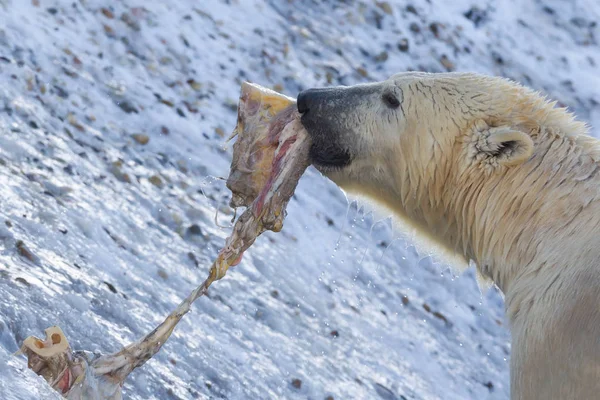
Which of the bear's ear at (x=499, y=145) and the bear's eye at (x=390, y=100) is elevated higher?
the bear's ear at (x=499, y=145)

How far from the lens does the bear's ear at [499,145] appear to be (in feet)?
13.7

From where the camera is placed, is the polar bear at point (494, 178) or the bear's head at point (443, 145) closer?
the polar bear at point (494, 178)

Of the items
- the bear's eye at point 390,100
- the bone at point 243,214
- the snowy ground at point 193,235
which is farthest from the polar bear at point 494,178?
the snowy ground at point 193,235

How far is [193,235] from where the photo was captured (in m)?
6.76

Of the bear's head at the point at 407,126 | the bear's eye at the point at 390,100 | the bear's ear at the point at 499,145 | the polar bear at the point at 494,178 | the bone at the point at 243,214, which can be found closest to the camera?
the polar bear at the point at 494,178

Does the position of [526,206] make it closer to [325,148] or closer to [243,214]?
[325,148]

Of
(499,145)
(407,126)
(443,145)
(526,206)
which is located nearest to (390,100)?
(407,126)

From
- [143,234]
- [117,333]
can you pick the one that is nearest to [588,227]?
[117,333]

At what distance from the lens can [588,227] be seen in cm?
387

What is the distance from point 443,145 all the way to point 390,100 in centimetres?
31

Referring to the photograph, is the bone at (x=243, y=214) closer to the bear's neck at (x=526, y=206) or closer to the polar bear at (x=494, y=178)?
the polar bear at (x=494, y=178)

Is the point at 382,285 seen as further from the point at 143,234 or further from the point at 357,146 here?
the point at 357,146

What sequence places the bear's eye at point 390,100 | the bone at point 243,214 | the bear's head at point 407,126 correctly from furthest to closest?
the bear's eye at point 390,100, the bear's head at point 407,126, the bone at point 243,214

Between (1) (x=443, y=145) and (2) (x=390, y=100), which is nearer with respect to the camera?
(1) (x=443, y=145)
